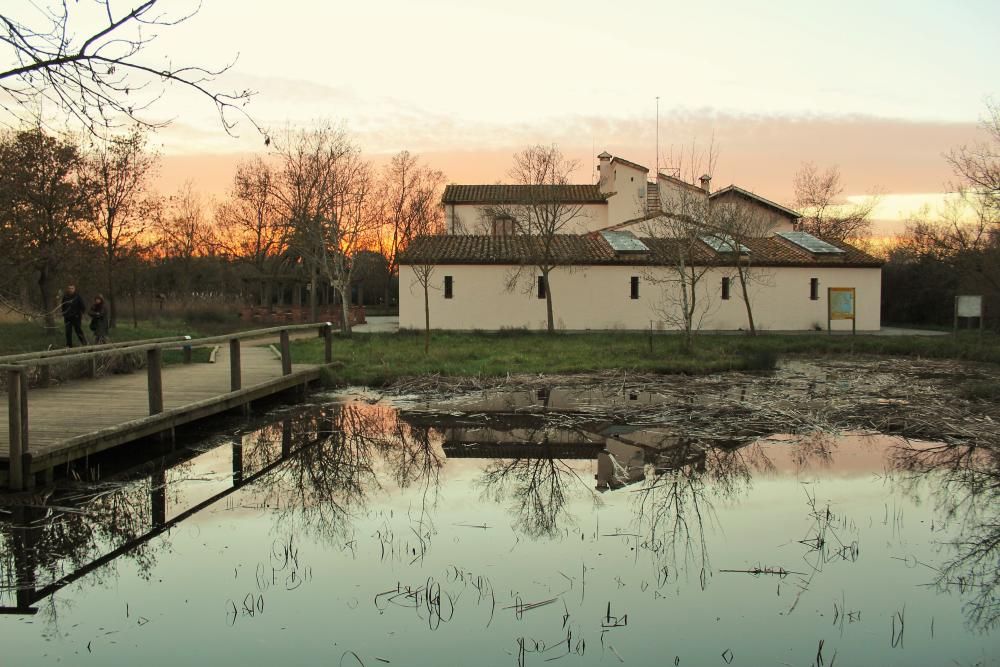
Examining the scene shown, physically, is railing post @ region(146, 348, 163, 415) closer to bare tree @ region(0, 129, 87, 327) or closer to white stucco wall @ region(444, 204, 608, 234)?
bare tree @ region(0, 129, 87, 327)

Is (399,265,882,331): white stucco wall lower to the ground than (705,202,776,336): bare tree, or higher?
lower

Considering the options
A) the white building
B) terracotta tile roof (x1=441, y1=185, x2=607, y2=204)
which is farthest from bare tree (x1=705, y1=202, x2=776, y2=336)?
terracotta tile roof (x1=441, y1=185, x2=607, y2=204)

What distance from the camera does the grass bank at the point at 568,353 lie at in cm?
1606

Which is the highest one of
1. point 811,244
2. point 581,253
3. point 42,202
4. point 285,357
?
point 42,202

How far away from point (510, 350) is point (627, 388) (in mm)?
6707

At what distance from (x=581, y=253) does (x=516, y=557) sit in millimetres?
24742

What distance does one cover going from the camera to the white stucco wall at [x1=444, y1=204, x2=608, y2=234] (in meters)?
37.9

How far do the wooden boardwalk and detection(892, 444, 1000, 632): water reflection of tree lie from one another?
7.45 metres

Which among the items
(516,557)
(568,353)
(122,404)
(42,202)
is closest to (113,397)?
(122,404)

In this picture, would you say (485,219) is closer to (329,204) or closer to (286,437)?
(329,204)

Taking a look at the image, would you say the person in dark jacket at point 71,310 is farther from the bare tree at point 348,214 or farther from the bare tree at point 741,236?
the bare tree at point 741,236

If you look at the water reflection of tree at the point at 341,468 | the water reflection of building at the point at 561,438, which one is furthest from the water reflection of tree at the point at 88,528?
the water reflection of building at the point at 561,438

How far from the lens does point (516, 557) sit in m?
5.64

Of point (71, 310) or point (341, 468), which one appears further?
point (71, 310)
